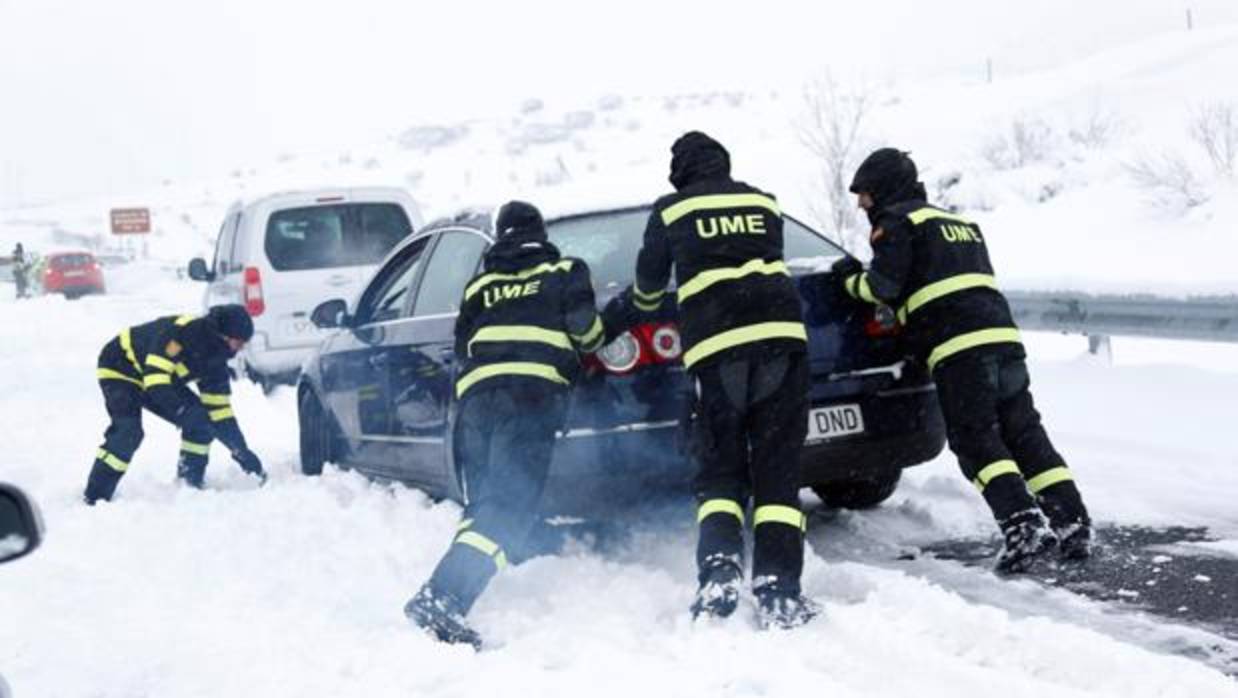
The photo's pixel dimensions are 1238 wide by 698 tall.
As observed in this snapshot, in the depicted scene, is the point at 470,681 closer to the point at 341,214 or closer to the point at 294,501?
the point at 294,501

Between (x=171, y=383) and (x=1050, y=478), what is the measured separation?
4.94 metres

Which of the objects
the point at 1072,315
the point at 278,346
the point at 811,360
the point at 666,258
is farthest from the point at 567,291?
the point at 278,346

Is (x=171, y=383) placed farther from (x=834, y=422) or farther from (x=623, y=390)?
(x=834, y=422)

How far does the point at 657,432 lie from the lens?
499 cm

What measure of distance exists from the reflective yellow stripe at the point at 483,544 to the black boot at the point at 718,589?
71 centimetres

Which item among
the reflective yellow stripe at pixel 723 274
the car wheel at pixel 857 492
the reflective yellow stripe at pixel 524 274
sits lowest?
the car wheel at pixel 857 492

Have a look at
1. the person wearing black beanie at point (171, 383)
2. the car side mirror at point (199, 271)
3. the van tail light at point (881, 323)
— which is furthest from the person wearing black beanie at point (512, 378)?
the car side mirror at point (199, 271)

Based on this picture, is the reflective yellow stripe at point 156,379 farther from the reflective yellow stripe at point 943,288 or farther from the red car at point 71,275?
the red car at point 71,275

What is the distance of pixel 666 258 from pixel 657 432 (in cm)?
67

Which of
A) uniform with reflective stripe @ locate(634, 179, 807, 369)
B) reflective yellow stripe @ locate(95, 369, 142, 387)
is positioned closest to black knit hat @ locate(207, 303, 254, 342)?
reflective yellow stripe @ locate(95, 369, 142, 387)

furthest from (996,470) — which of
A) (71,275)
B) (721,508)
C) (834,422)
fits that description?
(71,275)

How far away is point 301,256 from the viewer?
487 inches

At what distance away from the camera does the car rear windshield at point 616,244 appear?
18.2ft

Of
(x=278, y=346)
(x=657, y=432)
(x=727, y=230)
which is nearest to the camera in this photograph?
(x=727, y=230)
